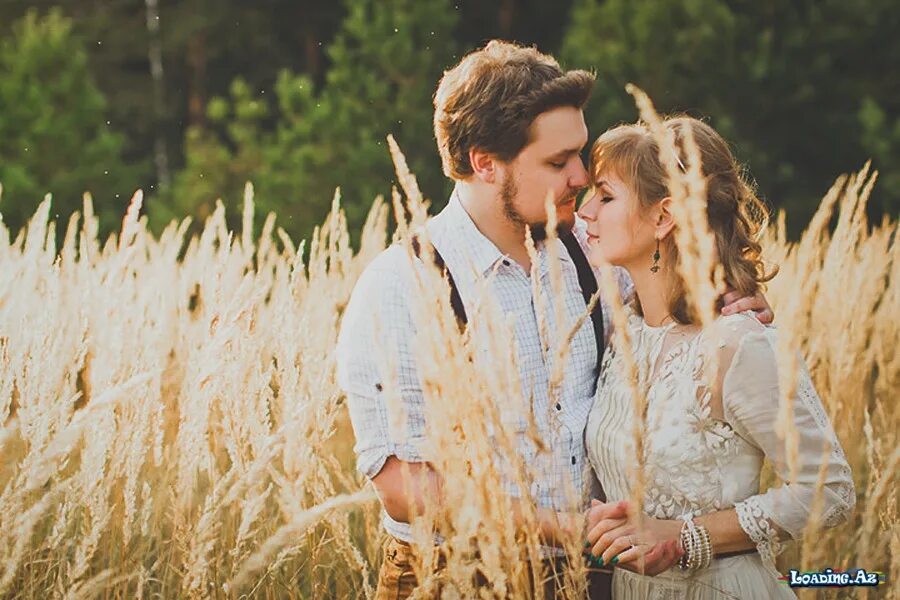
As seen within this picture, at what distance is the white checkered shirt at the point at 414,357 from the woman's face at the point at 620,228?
199 millimetres

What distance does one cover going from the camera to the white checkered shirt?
7.32 ft

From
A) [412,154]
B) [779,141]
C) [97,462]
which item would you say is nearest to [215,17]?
[412,154]

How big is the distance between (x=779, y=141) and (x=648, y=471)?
8419 millimetres

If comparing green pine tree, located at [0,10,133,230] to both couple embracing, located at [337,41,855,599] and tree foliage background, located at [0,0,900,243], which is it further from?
couple embracing, located at [337,41,855,599]

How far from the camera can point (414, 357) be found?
2.14 metres

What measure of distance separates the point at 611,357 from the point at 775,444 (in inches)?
20.0

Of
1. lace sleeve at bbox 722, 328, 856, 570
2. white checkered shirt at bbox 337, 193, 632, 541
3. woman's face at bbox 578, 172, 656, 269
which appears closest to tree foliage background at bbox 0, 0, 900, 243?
white checkered shirt at bbox 337, 193, 632, 541

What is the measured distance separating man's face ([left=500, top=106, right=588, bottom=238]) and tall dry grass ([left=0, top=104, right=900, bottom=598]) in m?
0.25

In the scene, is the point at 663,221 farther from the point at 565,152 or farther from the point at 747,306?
the point at 565,152

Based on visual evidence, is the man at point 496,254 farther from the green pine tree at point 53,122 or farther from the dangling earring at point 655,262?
the green pine tree at point 53,122

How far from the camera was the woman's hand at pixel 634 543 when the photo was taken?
1.88 meters

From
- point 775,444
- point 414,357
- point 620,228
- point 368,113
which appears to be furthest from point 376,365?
point 368,113

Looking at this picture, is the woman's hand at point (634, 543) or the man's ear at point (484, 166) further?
the man's ear at point (484, 166)

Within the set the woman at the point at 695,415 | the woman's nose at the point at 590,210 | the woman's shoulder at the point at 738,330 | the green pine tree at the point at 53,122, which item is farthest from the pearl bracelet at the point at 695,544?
the green pine tree at the point at 53,122
